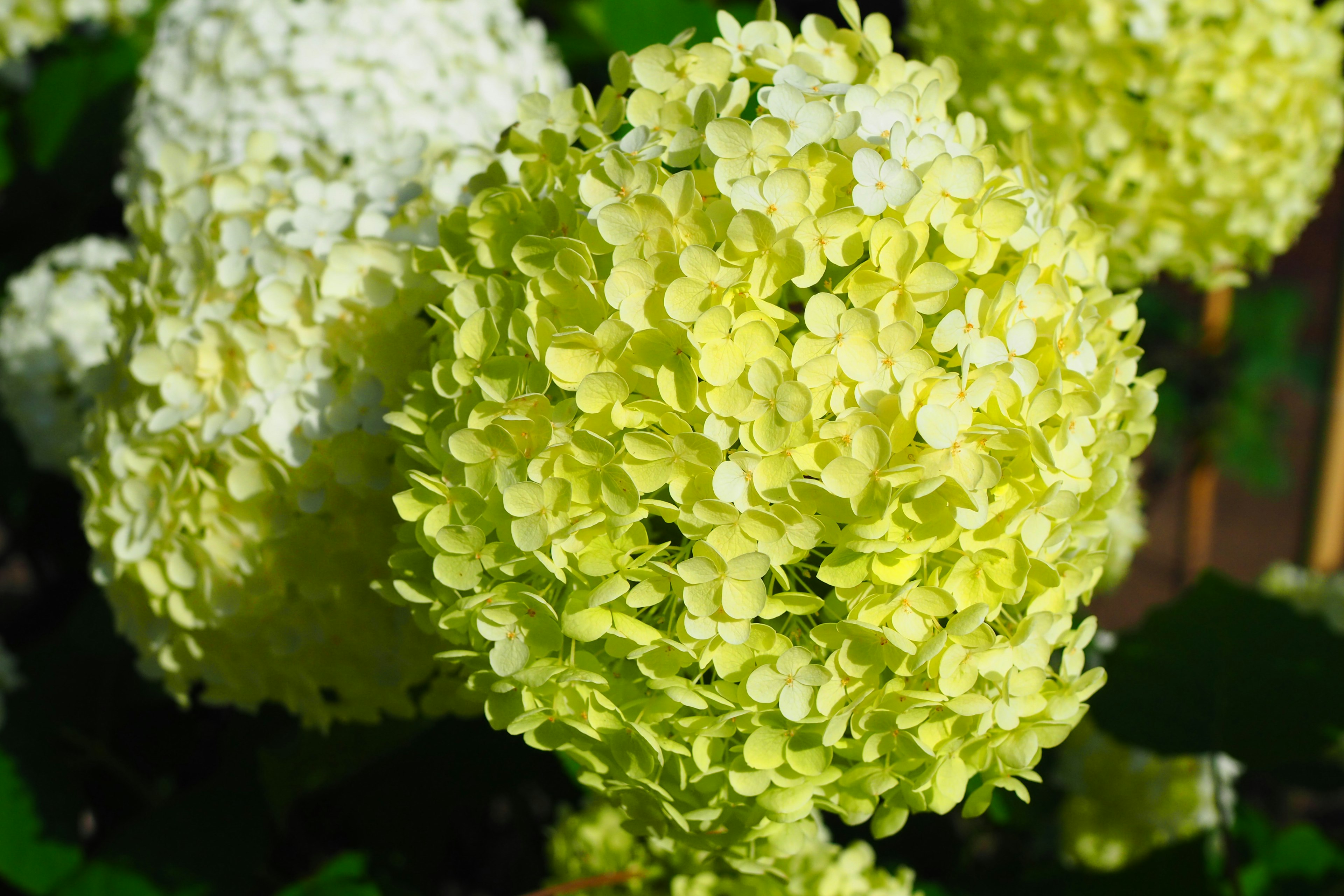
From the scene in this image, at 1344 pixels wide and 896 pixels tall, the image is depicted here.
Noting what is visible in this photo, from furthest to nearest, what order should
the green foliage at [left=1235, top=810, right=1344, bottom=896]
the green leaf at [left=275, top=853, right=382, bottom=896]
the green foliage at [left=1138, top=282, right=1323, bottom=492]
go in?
the green foliage at [left=1138, top=282, right=1323, bottom=492], the green foliage at [left=1235, top=810, right=1344, bottom=896], the green leaf at [left=275, top=853, right=382, bottom=896]

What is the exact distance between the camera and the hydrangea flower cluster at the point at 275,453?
614 millimetres

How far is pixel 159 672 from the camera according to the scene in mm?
718

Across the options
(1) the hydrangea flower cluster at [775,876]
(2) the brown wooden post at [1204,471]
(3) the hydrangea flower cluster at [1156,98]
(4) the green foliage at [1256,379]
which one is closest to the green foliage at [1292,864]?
(1) the hydrangea flower cluster at [775,876]

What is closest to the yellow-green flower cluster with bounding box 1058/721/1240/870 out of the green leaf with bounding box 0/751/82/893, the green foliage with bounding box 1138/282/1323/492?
the green leaf with bounding box 0/751/82/893

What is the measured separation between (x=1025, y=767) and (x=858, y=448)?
200 millimetres

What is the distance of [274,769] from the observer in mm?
774

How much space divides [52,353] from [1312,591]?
1.53 meters

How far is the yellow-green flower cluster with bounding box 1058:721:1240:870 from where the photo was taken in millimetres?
1104

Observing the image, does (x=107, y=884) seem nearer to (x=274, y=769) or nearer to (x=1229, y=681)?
(x=274, y=769)

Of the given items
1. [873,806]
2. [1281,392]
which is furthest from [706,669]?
[1281,392]

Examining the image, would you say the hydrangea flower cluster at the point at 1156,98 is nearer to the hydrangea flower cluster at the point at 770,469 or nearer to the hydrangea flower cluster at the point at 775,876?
the hydrangea flower cluster at the point at 770,469

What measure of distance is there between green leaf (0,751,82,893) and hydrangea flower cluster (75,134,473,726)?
361 millimetres

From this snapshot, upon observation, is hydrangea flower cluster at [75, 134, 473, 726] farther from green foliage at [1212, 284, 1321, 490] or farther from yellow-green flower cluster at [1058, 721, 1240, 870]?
green foliage at [1212, 284, 1321, 490]

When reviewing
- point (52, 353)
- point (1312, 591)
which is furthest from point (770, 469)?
point (1312, 591)
